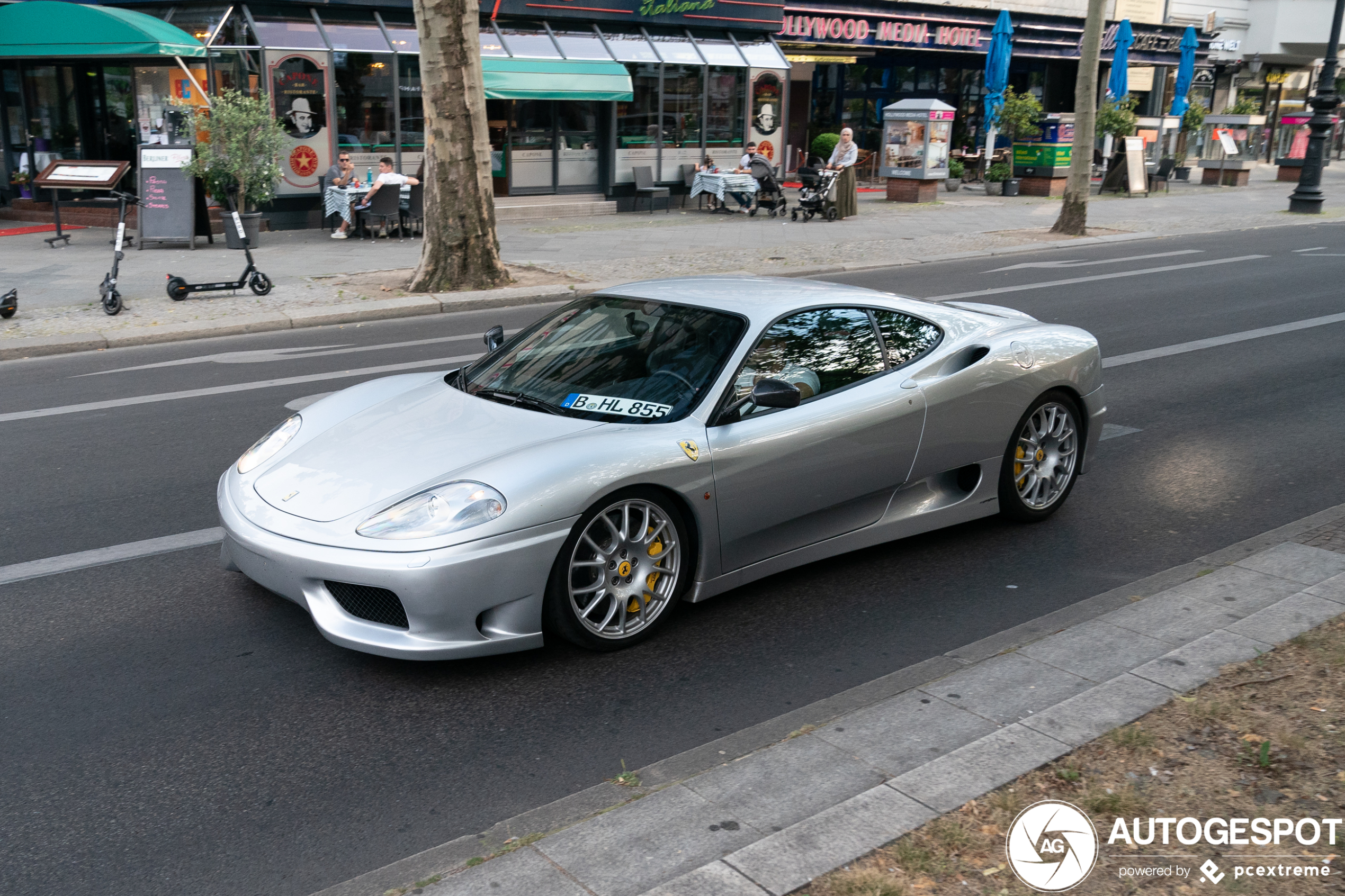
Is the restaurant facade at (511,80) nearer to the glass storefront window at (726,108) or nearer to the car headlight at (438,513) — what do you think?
the glass storefront window at (726,108)

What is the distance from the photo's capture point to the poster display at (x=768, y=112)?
89.7 ft

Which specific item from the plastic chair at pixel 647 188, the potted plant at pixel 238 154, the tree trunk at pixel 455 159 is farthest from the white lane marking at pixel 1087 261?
the potted plant at pixel 238 154

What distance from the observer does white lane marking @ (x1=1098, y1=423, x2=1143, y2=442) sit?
8211 mm

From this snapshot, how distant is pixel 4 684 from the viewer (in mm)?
4402

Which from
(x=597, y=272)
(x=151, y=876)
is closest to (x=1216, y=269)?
(x=597, y=272)

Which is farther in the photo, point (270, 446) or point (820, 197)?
point (820, 197)

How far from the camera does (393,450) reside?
4.74m

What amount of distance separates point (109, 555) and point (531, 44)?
19.6 metres

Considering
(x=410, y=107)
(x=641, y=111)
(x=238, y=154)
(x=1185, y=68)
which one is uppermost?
(x=1185, y=68)

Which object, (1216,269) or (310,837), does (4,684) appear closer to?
(310,837)

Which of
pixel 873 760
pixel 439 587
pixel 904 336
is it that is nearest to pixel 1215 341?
pixel 904 336

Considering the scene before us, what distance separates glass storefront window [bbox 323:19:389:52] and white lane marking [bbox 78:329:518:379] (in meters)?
11.0

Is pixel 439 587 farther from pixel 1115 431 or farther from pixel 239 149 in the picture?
pixel 239 149

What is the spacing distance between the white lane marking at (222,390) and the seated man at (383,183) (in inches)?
345
